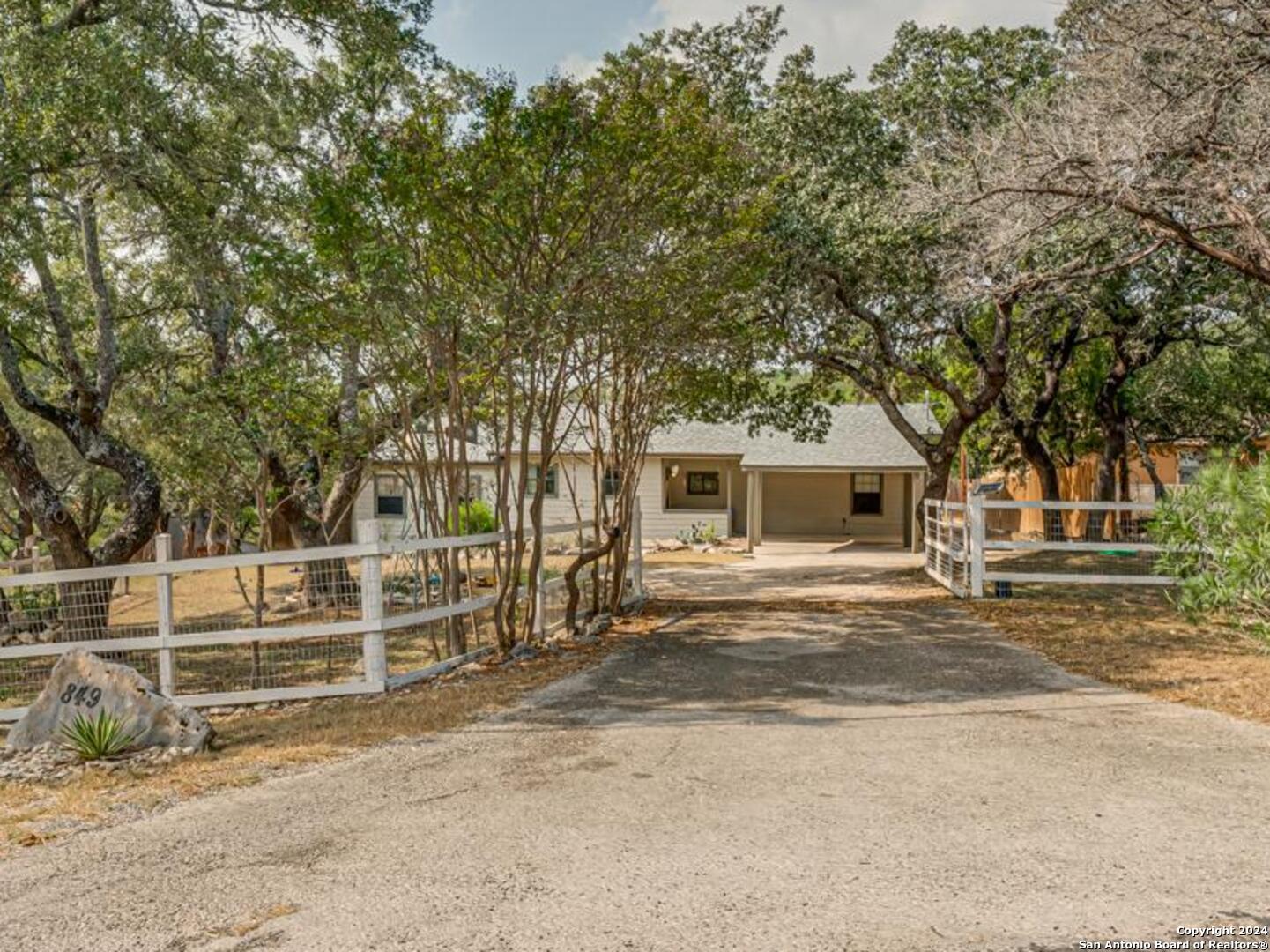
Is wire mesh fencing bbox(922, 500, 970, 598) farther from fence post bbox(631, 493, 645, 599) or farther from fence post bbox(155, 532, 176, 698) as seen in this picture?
fence post bbox(155, 532, 176, 698)

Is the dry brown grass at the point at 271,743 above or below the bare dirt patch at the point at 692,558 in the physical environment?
above

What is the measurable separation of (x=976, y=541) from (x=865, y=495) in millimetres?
14838

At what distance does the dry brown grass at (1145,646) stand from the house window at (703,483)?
14.5 meters

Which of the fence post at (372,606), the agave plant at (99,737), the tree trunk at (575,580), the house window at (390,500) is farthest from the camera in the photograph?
the house window at (390,500)

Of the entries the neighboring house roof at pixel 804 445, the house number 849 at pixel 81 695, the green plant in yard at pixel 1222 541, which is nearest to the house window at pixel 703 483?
the neighboring house roof at pixel 804 445

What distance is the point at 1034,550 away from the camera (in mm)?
15906

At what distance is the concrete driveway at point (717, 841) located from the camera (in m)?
3.24

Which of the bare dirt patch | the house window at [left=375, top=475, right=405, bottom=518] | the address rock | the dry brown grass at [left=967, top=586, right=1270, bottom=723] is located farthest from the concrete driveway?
the house window at [left=375, top=475, right=405, bottom=518]

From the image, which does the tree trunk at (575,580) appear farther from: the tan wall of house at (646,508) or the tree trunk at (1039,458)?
the tan wall of house at (646,508)

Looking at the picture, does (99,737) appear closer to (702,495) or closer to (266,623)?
(266,623)

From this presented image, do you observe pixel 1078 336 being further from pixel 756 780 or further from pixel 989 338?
pixel 756 780

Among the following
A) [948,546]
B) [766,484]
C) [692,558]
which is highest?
[766,484]

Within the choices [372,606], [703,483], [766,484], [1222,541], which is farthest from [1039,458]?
[372,606]

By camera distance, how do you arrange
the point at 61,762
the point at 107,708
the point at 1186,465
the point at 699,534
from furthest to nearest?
the point at 1186,465 → the point at 699,534 → the point at 107,708 → the point at 61,762
